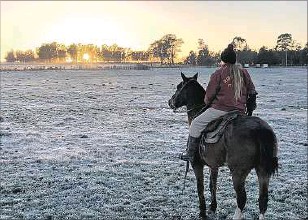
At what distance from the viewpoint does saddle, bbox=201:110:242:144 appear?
7449 millimetres

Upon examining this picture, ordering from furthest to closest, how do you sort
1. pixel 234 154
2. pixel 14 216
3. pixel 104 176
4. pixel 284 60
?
pixel 284 60
pixel 104 176
pixel 14 216
pixel 234 154

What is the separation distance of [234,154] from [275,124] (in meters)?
16.0

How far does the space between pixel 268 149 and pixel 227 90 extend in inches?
50.5

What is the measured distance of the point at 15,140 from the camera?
17.8 meters

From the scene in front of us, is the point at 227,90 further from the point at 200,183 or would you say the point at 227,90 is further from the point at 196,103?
the point at 200,183

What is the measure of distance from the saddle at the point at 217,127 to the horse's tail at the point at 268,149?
67 cm

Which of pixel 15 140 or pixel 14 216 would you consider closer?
pixel 14 216

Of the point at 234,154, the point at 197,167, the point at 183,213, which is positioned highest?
the point at 234,154

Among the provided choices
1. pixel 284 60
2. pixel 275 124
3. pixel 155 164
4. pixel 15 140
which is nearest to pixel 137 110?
pixel 275 124

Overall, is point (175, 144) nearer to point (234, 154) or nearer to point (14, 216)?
point (14, 216)

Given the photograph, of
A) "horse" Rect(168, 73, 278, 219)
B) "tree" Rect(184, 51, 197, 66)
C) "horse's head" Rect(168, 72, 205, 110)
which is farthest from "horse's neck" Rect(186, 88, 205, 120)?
"tree" Rect(184, 51, 197, 66)

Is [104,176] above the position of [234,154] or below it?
below

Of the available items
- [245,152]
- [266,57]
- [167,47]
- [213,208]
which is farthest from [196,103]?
[167,47]

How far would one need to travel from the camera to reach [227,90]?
7445 millimetres
